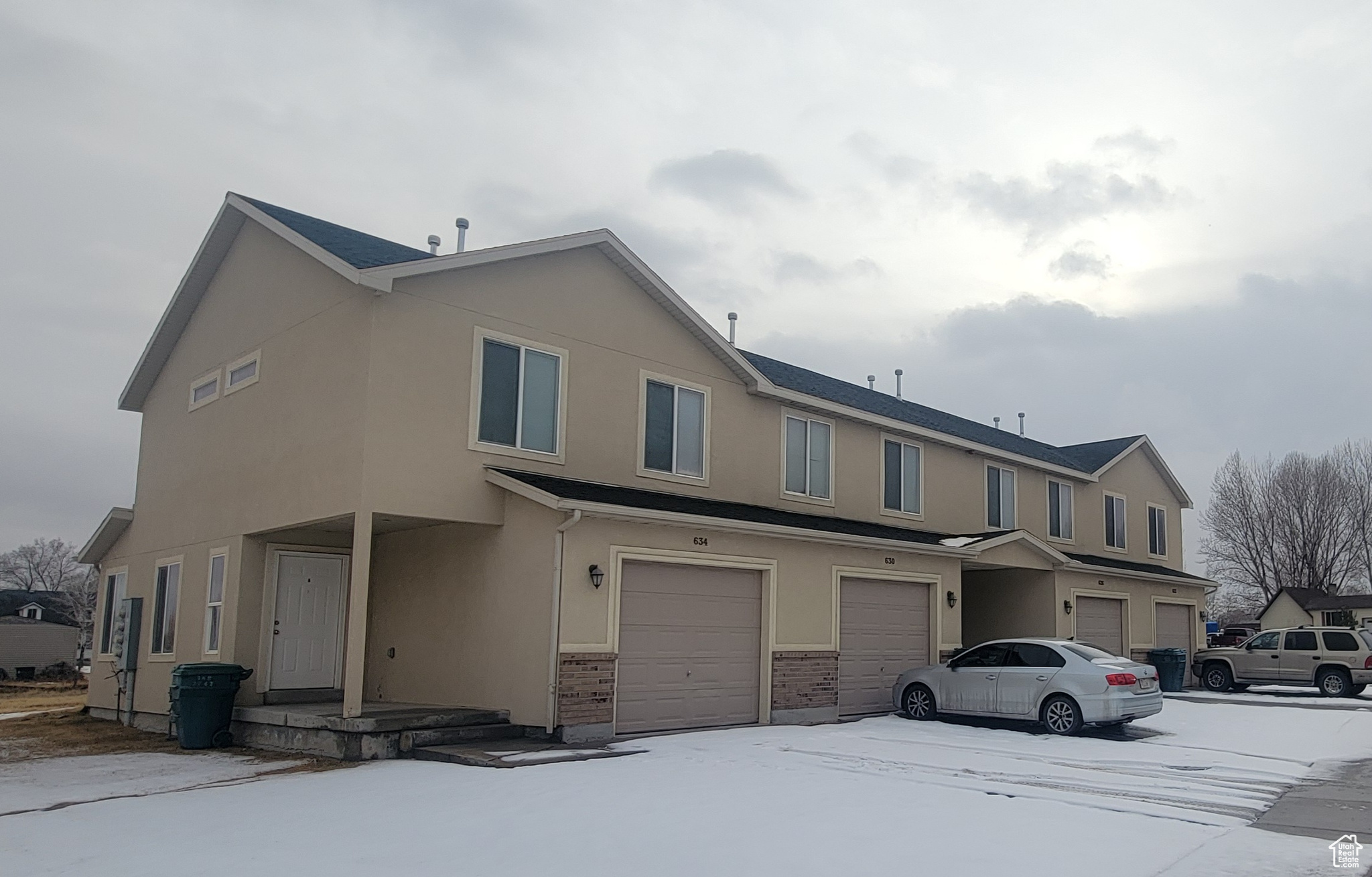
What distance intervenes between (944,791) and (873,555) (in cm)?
815

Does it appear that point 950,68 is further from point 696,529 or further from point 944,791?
point 944,791

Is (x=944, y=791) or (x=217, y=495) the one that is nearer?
(x=944, y=791)

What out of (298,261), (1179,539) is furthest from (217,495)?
(1179,539)

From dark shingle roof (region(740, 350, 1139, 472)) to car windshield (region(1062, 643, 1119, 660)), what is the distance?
257 inches

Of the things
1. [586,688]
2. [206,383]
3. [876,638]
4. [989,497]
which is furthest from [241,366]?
[989,497]

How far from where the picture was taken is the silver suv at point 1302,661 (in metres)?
23.6

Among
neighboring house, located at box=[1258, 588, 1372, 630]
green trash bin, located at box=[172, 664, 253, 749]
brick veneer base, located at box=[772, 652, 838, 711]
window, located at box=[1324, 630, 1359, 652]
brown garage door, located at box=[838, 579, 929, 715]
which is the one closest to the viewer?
green trash bin, located at box=[172, 664, 253, 749]

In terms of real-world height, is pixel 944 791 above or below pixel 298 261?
below

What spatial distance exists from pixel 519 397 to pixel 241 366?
5165 millimetres

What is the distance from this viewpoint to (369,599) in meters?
17.0

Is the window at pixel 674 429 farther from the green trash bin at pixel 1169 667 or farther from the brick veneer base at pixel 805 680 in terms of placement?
the green trash bin at pixel 1169 667

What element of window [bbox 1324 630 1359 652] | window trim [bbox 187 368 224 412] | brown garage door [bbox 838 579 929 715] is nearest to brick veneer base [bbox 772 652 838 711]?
brown garage door [bbox 838 579 929 715]

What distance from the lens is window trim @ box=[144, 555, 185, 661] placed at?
58.2 ft

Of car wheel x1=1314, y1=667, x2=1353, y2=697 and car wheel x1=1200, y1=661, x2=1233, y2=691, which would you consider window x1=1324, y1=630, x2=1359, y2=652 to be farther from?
car wheel x1=1200, y1=661, x2=1233, y2=691
